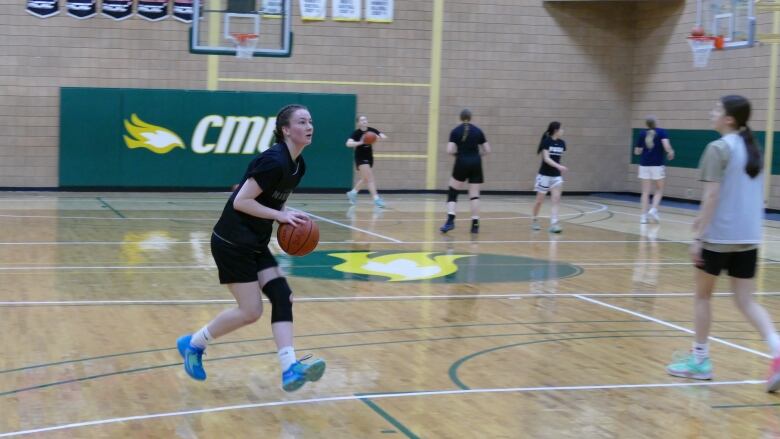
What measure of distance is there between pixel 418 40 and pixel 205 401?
1851 cm

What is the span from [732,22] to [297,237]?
14131mm

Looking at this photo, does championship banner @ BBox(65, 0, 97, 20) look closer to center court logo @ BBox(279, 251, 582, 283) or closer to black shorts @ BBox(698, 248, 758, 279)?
center court logo @ BBox(279, 251, 582, 283)

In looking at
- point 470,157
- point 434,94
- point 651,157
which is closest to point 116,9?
point 434,94

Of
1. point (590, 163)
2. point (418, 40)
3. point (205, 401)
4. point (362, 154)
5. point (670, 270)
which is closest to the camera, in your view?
point (205, 401)

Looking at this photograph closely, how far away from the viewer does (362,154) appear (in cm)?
1995

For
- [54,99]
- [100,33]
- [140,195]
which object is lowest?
[140,195]

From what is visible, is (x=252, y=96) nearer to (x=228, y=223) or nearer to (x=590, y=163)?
(x=590, y=163)

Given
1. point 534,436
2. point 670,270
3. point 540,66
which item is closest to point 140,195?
point 540,66

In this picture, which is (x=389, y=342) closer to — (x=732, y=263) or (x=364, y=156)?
(x=732, y=263)

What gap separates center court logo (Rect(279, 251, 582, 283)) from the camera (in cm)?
1127

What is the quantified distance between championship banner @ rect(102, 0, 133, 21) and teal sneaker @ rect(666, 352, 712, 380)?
17.5 m

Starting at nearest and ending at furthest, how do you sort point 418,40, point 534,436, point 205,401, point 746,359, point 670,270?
point 534,436 < point 205,401 < point 746,359 < point 670,270 < point 418,40

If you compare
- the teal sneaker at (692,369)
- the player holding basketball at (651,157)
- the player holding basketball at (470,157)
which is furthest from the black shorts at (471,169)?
the teal sneaker at (692,369)

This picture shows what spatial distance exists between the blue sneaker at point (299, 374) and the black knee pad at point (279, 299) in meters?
0.35
